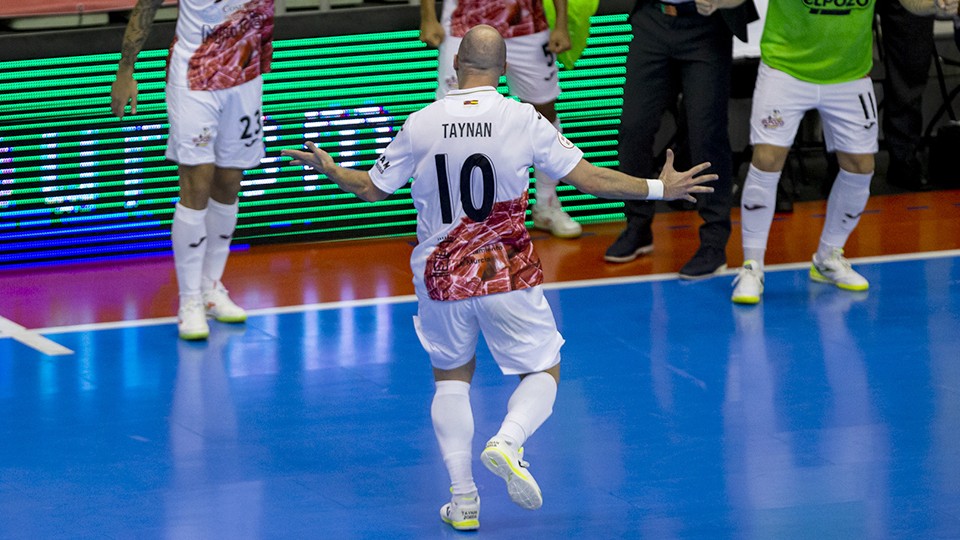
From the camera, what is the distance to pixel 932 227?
8.80 meters

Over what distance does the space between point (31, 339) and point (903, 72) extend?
564 cm

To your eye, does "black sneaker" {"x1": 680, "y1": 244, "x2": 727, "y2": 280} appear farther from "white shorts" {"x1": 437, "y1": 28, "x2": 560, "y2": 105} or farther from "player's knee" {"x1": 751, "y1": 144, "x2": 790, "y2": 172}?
"white shorts" {"x1": 437, "y1": 28, "x2": 560, "y2": 105}

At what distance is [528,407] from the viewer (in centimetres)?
451

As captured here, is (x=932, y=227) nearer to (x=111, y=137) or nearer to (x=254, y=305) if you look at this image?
(x=254, y=305)

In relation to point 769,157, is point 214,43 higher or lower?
higher

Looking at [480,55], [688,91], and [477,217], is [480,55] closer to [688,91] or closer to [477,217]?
[477,217]

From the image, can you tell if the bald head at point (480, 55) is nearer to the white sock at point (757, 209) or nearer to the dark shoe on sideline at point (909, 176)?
the white sock at point (757, 209)

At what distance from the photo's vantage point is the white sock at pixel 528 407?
4.40m

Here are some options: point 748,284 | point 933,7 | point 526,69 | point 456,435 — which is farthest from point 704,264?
point 456,435

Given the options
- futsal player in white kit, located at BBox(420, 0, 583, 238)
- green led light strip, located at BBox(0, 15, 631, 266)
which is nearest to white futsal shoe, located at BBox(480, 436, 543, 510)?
futsal player in white kit, located at BBox(420, 0, 583, 238)

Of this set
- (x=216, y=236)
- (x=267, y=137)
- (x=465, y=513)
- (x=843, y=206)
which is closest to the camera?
(x=465, y=513)

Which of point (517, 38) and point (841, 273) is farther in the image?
point (517, 38)

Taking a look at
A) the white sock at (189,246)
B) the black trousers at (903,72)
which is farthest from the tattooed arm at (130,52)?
the black trousers at (903,72)

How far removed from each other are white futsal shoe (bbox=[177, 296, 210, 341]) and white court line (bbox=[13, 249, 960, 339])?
0.35 metres
